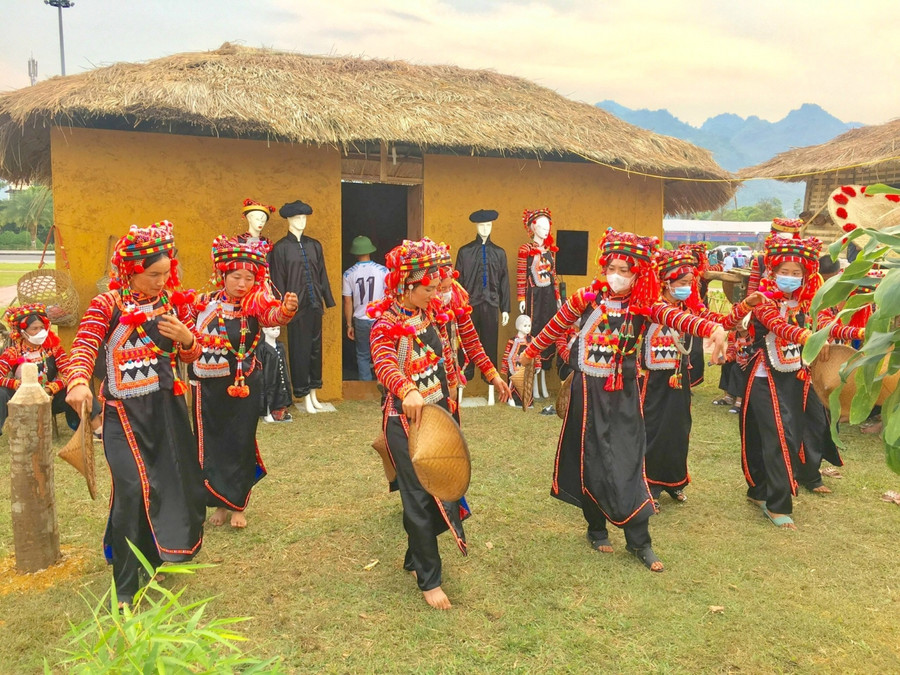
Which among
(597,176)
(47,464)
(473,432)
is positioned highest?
(597,176)

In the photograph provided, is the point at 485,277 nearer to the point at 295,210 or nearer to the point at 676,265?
the point at 295,210

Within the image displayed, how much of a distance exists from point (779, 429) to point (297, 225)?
550 centimetres

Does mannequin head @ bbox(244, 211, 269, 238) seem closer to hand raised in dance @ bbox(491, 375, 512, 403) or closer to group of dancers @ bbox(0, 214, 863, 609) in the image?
group of dancers @ bbox(0, 214, 863, 609)

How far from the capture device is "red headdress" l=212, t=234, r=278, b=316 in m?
4.77

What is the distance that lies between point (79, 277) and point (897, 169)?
12.0 metres

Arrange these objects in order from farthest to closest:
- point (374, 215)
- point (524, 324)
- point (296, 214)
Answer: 1. point (374, 215)
2. point (524, 324)
3. point (296, 214)

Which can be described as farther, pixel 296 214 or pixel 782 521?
pixel 296 214

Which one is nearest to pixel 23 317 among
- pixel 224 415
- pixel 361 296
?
pixel 224 415

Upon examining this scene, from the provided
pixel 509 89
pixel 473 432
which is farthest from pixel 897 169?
pixel 473 432

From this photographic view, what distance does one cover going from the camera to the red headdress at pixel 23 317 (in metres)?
6.78

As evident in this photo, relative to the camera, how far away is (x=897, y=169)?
11.7m

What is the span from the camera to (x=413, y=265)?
390 cm

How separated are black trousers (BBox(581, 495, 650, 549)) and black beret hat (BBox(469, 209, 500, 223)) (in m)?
4.90

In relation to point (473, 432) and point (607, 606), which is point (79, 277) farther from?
point (607, 606)
